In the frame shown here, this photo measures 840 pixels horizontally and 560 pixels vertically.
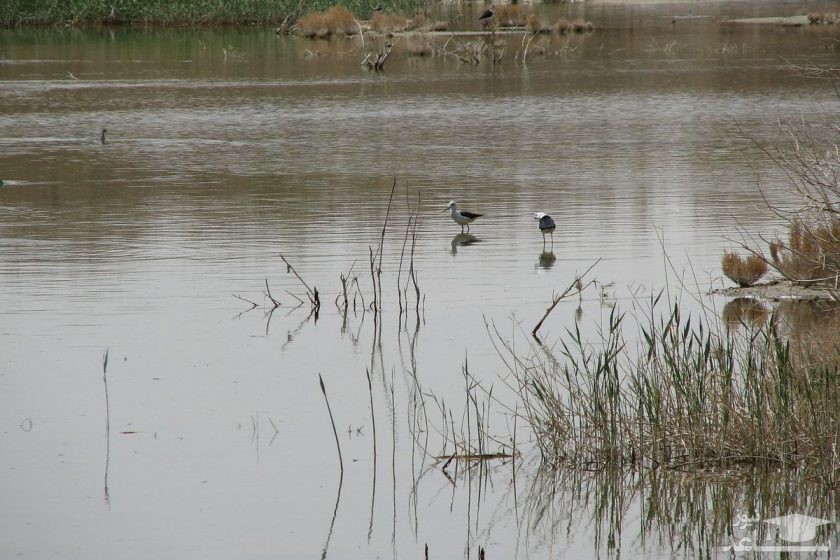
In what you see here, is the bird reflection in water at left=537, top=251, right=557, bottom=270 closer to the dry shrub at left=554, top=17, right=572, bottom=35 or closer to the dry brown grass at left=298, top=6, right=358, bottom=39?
the dry brown grass at left=298, top=6, right=358, bottom=39

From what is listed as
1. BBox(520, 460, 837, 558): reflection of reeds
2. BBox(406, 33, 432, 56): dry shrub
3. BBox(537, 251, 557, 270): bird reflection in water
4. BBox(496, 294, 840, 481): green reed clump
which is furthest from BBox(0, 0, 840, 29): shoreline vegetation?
BBox(520, 460, 837, 558): reflection of reeds

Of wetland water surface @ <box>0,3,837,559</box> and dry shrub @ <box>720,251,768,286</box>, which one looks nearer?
wetland water surface @ <box>0,3,837,559</box>

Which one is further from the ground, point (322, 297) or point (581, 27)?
point (581, 27)

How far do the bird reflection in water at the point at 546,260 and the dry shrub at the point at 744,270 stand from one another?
188 cm

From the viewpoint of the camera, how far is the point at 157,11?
183ft

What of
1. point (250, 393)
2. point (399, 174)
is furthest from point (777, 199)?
point (250, 393)

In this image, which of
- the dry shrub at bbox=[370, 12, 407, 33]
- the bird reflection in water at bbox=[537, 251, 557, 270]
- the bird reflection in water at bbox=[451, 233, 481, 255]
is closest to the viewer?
the bird reflection in water at bbox=[537, 251, 557, 270]

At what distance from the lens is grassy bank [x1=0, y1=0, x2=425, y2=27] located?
55.8 metres

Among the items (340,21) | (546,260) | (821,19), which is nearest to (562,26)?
(340,21)

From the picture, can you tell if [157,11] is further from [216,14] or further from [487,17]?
[487,17]

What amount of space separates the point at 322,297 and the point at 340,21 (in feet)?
140

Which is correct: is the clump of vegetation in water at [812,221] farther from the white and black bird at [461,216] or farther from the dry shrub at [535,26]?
the dry shrub at [535,26]

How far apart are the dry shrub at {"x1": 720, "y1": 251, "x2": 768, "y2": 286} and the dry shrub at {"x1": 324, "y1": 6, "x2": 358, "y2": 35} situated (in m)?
42.7

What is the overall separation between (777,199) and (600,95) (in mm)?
16512
